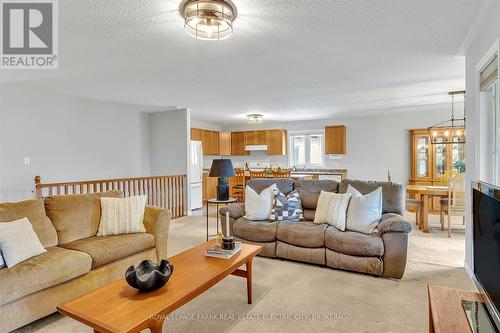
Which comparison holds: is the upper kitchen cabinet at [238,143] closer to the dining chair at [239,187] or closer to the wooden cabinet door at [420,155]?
the dining chair at [239,187]

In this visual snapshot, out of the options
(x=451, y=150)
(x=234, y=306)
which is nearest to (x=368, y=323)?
(x=234, y=306)

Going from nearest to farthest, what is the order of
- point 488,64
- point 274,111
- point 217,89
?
1. point 488,64
2. point 217,89
3. point 274,111

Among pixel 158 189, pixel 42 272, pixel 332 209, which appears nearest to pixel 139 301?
pixel 42 272

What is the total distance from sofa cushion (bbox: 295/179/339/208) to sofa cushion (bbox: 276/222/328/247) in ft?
1.40

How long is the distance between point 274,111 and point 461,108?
4.08m

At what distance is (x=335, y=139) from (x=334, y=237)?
16.1 ft

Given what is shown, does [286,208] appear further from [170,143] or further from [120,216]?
[170,143]

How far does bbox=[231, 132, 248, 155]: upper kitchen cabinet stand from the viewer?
8.66 metres

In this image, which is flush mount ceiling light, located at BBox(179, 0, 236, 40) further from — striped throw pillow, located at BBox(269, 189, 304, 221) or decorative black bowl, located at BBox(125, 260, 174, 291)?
striped throw pillow, located at BBox(269, 189, 304, 221)

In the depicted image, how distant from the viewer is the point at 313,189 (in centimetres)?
380

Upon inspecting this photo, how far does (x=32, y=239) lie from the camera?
2301 mm

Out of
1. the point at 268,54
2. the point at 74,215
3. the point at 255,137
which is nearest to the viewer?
the point at 74,215

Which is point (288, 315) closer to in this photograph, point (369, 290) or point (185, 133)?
point (369, 290)

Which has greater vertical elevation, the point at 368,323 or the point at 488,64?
the point at 488,64
